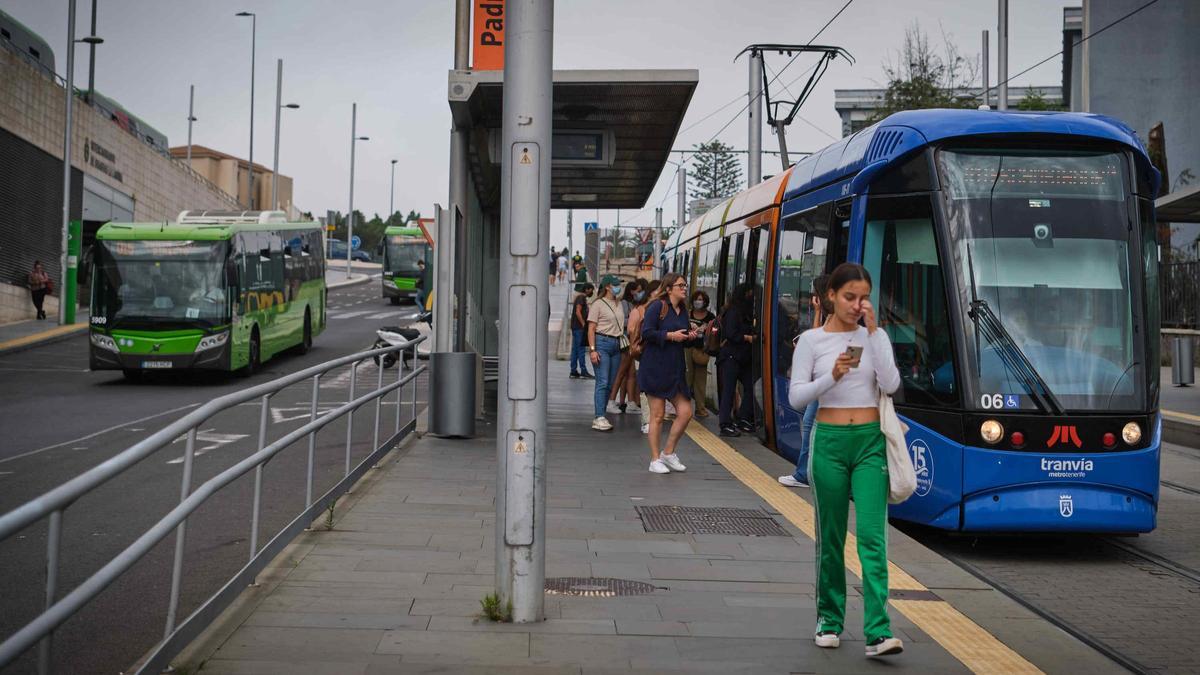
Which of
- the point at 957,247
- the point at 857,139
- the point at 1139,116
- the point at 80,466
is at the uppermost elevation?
the point at 1139,116

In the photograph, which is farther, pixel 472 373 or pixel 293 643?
pixel 472 373

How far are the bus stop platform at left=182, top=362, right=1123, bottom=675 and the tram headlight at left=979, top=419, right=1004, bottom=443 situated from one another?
0.87m

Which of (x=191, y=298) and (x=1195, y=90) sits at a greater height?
(x=1195, y=90)

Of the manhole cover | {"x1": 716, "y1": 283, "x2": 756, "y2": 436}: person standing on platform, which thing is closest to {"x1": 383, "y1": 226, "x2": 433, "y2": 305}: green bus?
{"x1": 716, "y1": 283, "x2": 756, "y2": 436}: person standing on platform

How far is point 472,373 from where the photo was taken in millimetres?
13359

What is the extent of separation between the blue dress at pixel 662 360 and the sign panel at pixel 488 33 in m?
6.68

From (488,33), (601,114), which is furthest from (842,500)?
(488,33)

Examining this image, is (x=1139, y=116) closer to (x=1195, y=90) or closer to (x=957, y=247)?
(x=1195, y=90)

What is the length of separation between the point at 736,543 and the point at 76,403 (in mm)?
13856

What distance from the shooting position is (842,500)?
545 centimetres

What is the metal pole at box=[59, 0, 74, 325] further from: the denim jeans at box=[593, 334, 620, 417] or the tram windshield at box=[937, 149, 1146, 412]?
the tram windshield at box=[937, 149, 1146, 412]

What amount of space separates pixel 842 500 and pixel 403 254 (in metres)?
50.3

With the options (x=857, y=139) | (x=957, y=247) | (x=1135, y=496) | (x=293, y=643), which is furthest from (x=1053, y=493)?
(x=293, y=643)

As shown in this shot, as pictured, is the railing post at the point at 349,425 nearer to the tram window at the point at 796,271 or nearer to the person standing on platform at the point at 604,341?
the tram window at the point at 796,271
